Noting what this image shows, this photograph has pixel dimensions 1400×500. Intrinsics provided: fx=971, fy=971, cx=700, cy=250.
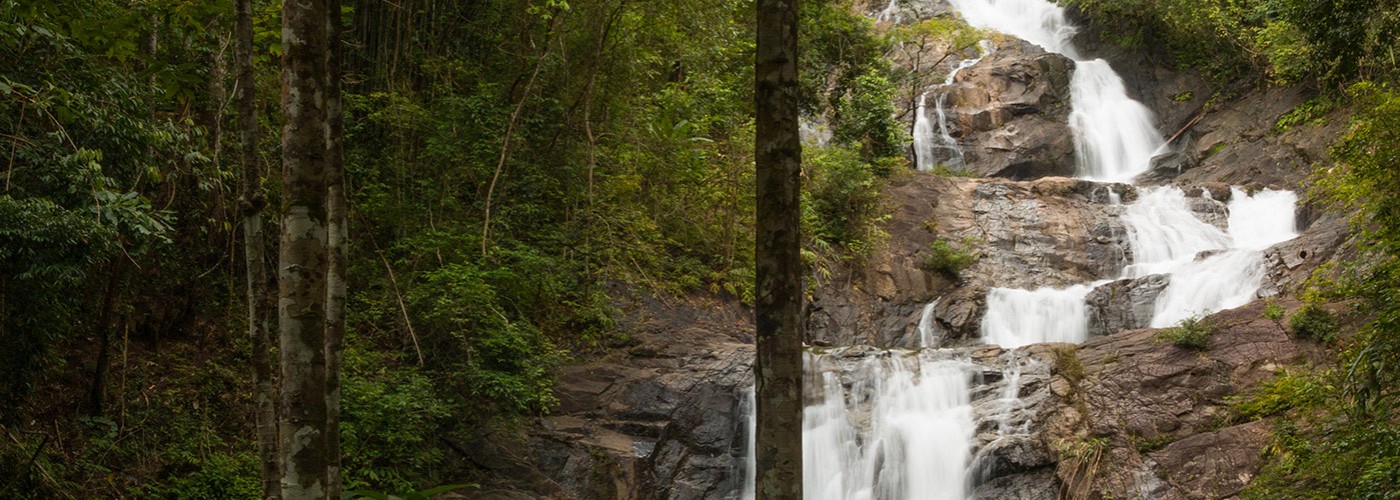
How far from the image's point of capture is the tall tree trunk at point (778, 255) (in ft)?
16.0

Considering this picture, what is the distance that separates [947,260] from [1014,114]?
908 cm

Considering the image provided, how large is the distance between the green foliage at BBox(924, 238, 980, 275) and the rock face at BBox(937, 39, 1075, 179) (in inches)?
260

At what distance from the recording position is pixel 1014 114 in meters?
24.5

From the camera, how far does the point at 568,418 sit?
38.3ft

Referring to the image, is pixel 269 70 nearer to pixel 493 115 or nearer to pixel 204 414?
pixel 493 115

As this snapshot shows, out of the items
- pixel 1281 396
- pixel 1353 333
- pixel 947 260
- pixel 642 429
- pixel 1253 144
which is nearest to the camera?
pixel 1281 396

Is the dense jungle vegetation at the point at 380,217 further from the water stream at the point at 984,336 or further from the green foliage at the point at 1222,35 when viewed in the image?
the green foliage at the point at 1222,35

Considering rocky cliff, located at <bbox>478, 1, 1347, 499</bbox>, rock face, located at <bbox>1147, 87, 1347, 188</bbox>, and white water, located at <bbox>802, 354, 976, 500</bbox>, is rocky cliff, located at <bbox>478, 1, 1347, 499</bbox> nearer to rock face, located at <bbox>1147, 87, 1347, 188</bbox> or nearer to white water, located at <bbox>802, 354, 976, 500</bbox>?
rock face, located at <bbox>1147, 87, 1347, 188</bbox>

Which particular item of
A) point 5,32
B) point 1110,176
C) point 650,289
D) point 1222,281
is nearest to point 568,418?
point 650,289

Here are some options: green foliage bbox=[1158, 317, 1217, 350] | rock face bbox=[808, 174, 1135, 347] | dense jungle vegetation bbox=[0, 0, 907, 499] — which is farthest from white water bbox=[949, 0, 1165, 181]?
green foliage bbox=[1158, 317, 1217, 350]

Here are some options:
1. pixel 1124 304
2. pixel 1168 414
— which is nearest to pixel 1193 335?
pixel 1168 414

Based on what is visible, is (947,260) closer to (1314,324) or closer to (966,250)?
(966,250)

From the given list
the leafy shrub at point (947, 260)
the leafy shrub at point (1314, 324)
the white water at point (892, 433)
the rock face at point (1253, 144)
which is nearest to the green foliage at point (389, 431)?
the white water at point (892, 433)

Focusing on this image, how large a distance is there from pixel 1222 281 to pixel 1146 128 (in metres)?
10.8
